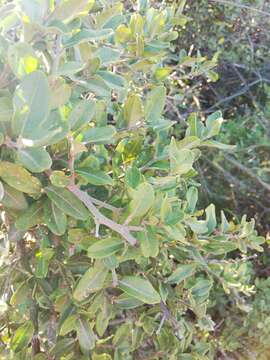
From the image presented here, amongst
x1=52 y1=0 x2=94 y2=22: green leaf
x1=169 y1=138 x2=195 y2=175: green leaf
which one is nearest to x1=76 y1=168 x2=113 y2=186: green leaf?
x1=169 y1=138 x2=195 y2=175: green leaf

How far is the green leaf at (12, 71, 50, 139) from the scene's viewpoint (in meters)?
0.55

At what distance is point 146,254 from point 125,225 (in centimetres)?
5

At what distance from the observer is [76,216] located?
0.73m

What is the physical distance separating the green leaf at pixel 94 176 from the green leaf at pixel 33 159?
135 mm

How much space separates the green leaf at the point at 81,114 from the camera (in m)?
0.71

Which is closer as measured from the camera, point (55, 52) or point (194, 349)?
point (55, 52)

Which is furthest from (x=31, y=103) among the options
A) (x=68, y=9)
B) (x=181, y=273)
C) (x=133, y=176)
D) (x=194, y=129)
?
(x=181, y=273)

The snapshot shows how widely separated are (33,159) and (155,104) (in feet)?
1.11

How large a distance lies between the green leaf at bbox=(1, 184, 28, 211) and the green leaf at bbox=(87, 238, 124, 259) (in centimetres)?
11

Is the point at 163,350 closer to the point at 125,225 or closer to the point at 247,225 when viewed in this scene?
the point at 247,225

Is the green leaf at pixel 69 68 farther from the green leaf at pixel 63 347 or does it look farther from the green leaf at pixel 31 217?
the green leaf at pixel 63 347

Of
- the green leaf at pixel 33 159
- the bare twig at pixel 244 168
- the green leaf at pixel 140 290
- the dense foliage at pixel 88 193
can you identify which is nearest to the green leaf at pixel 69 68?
the dense foliage at pixel 88 193

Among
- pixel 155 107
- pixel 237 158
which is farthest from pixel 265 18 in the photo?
pixel 155 107

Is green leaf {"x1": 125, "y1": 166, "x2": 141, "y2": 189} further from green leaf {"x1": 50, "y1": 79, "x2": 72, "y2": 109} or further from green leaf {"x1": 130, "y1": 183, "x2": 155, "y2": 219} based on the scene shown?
green leaf {"x1": 50, "y1": 79, "x2": 72, "y2": 109}
